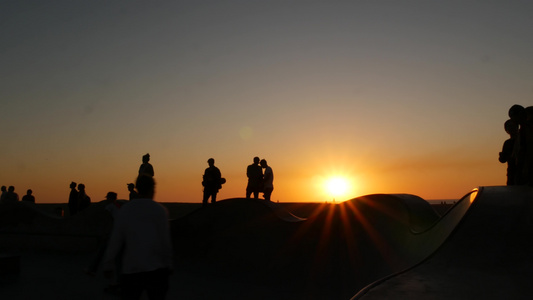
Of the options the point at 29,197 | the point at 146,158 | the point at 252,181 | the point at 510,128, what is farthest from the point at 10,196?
the point at 510,128

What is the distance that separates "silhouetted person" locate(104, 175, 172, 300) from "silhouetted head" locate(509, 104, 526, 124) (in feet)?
16.3

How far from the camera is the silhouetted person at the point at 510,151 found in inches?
277

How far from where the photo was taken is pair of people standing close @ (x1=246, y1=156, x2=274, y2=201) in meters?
13.2

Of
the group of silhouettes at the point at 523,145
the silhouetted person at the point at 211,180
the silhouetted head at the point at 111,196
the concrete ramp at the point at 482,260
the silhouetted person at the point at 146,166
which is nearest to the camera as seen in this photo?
the concrete ramp at the point at 482,260

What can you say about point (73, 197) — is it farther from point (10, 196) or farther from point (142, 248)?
point (142, 248)

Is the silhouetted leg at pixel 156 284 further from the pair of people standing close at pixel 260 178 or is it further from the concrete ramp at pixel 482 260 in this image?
the pair of people standing close at pixel 260 178

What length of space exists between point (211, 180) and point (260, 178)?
1470 mm

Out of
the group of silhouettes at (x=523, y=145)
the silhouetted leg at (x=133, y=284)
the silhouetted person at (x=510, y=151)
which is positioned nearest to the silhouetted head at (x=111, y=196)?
the silhouetted leg at (x=133, y=284)

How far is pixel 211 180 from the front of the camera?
12711mm

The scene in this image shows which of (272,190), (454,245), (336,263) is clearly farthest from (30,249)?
(454,245)

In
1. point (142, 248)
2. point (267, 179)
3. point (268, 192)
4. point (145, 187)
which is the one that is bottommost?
point (142, 248)

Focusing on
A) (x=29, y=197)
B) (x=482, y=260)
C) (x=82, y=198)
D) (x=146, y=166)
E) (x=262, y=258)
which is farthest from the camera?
(x=29, y=197)

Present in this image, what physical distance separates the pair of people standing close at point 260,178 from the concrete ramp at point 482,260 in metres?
7.41

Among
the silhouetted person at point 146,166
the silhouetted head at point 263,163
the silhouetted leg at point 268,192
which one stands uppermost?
the silhouetted head at point 263,163
